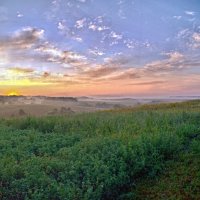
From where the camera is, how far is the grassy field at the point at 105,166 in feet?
26.6

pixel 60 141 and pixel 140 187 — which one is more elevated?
pixel 60 141

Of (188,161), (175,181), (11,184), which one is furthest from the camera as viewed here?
(188,161)

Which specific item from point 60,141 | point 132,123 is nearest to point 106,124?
point 132,123

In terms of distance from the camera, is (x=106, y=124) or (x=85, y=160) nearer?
(x=85, y=160)

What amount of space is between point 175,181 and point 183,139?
296 centimetres

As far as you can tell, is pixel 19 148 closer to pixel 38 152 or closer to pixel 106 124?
pixel 38 152

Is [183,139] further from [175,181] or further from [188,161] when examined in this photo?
[175,181]

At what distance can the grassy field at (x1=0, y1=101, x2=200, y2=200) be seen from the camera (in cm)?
810

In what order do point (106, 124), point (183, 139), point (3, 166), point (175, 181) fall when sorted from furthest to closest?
point (106, 124)
point (183, 139)
point (175, 181)
point (3, 166)

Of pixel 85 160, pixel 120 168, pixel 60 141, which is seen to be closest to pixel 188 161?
pixel 120 168

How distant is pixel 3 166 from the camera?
29.4 ft

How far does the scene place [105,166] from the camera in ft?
29.3

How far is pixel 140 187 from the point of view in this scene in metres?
9.48

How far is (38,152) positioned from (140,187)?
3476mm
